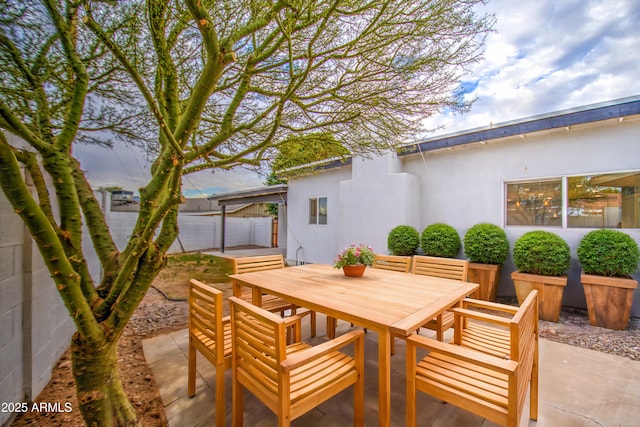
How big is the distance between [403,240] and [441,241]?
0.74 m

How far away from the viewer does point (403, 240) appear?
5.82 metres

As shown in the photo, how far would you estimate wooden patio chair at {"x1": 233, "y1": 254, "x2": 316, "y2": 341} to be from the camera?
329cm

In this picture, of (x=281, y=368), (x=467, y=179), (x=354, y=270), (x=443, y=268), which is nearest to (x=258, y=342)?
(x=281, y=368)

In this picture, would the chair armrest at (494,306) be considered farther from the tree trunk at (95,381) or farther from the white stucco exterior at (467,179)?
the white stucco exterior at (467,179)

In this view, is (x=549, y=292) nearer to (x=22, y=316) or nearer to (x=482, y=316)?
(x=482, y=316)

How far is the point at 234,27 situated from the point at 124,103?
4.68 feet

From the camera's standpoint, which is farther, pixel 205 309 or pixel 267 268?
pixel 267 268

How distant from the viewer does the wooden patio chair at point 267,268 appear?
3295 millimetres

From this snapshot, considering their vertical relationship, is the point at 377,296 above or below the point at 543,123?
below

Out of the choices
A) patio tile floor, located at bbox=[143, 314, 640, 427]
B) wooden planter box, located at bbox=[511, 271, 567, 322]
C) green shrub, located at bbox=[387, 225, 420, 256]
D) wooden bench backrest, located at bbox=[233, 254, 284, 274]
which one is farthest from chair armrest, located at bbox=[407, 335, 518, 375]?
green shrub, located at bbox=[387, 225, 420, 256]

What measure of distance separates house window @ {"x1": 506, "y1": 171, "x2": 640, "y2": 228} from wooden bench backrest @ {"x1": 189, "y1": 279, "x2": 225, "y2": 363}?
5.57 metres

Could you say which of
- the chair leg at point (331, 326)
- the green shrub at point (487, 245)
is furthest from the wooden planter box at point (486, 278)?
the chair leg at point (331, 326)

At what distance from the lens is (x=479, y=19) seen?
7.86ft

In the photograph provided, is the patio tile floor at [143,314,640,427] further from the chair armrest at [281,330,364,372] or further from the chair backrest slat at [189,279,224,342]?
the chair armrest at [281,330,364,372]
